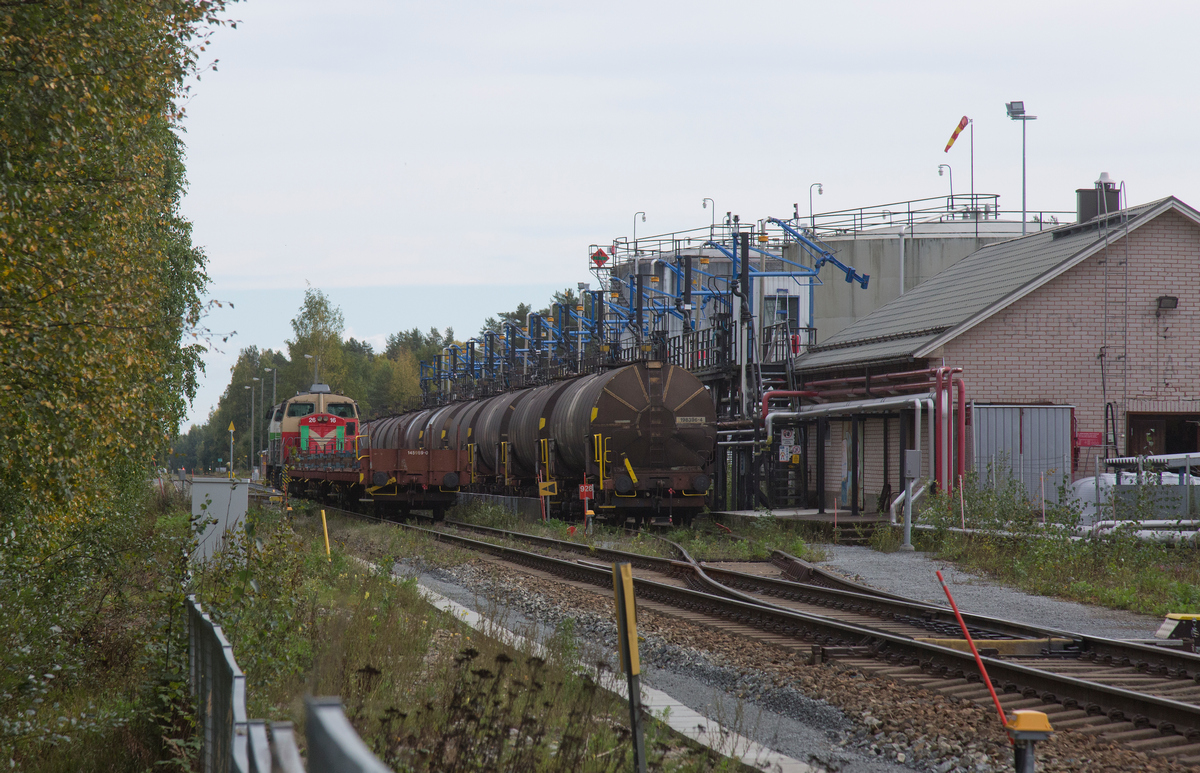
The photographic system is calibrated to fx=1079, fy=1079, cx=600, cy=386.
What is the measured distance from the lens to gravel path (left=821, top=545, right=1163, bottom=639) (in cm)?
1189

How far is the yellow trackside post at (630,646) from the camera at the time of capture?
196 inches

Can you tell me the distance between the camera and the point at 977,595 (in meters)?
14.1

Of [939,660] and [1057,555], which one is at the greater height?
[1057,555]

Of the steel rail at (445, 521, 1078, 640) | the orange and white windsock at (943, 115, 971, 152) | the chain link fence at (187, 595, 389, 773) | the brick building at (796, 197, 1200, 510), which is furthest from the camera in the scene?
the orange and white windsock at (943, 115, 971, 152)

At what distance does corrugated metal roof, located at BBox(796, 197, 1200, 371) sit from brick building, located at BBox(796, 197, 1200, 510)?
0.06 meters

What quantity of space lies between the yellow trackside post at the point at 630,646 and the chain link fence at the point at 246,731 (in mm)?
1783

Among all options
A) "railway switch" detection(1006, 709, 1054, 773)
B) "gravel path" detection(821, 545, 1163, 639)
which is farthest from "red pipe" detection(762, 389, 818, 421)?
"railway switch" detection(1006, 709, 1054, 773)

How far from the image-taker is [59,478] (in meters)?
9.44

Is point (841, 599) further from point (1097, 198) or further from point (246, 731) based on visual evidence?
point (1097, 198)

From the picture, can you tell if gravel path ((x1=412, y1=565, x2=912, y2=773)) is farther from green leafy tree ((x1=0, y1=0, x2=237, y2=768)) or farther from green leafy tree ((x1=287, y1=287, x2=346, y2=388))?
green leafy tree ((x1=287, y1=287, x2=346, y2=388))

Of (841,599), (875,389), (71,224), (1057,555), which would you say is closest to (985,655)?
(841,599)

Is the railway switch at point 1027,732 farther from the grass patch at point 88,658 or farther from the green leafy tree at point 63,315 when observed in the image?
the green leafy tree at point 63,315

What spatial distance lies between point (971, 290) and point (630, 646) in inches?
945

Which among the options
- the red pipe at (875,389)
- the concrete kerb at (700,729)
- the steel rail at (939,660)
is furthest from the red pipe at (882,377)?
the concrete kerb at (700,729)
